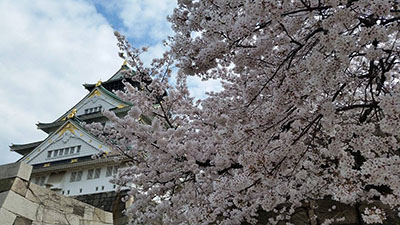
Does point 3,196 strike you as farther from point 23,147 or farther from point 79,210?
point 23,147

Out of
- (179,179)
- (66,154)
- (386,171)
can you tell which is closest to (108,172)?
(66,154)

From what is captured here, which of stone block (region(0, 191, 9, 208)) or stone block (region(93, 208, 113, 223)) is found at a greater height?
stone block (region(93, 208, 113, 223))

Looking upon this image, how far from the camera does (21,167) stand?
12.2ft

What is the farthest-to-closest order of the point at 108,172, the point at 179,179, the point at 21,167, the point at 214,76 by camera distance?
1. the point at 108,172
2. the point at 214,76
3. the point at 179,179
4. the point at 21,167

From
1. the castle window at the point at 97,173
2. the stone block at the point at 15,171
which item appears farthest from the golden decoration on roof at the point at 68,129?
the stone block at the point at 15,171

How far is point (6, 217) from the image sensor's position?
3.37 meters

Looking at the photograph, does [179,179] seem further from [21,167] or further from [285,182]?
[21,167]

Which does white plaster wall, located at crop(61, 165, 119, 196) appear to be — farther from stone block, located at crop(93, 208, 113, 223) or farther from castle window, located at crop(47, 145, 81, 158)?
stone block, located at crop(93, 208, 113, 223)

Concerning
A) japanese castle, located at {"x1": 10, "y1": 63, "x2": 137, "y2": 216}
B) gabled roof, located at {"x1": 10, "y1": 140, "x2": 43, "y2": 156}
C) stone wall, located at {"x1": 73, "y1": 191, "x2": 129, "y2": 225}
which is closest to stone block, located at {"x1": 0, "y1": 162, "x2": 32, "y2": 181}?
stone wall, located at {"x1": 73, "y1": 191, "x2": 129, "y2": 225}

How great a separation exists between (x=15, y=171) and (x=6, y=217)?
23.8 inches

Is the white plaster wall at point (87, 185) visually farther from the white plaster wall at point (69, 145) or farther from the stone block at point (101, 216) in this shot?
the stone block at point (101, 216)

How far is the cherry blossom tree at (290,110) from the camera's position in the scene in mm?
2066

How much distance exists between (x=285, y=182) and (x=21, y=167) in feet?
11.6

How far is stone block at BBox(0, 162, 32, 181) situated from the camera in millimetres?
3669
